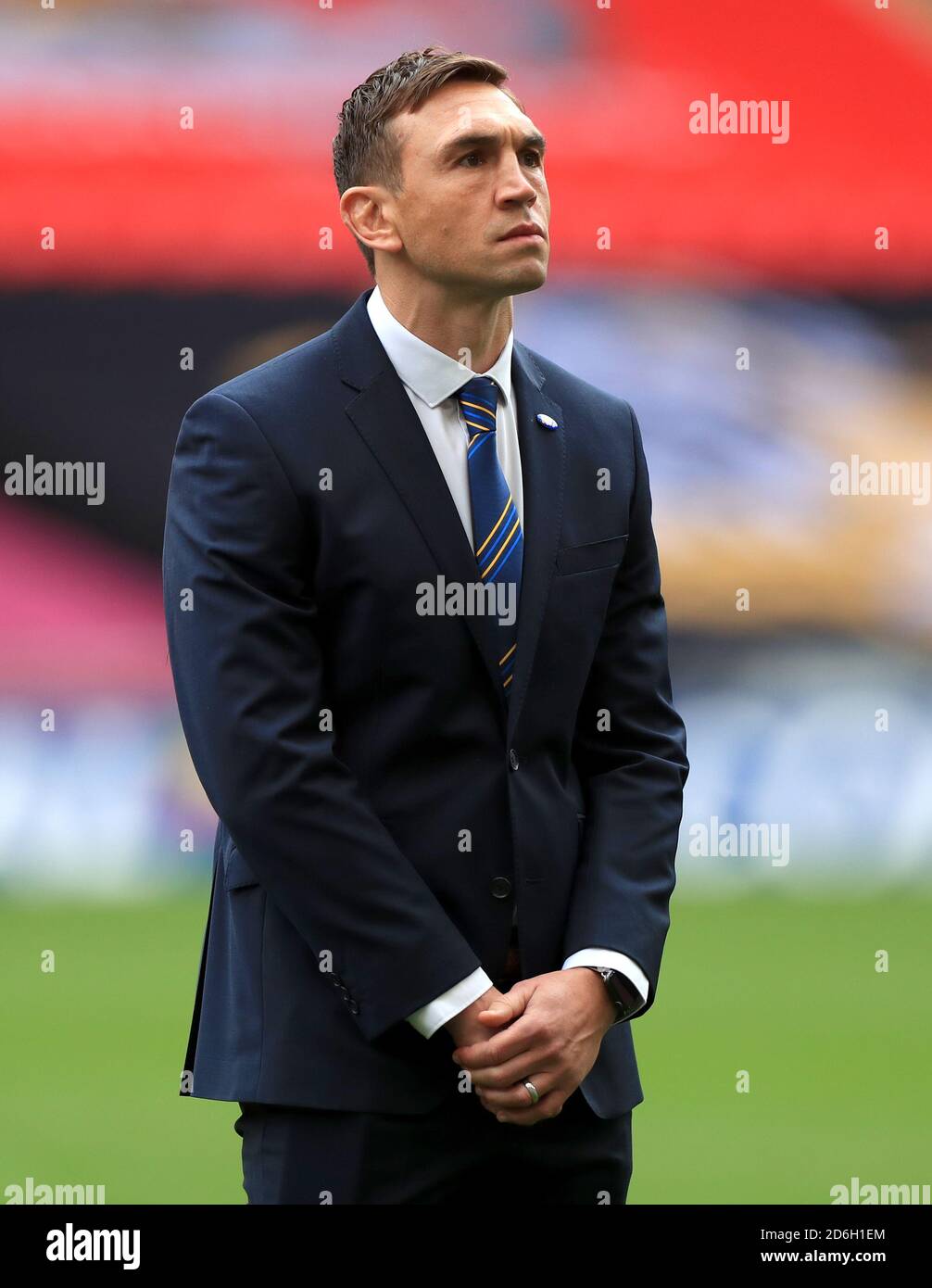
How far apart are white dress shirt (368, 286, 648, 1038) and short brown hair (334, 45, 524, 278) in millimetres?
101

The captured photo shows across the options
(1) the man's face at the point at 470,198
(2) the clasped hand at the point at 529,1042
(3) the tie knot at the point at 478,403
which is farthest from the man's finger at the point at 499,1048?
(1) the man's face at the point at 470,198

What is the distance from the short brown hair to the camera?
2.03 metres

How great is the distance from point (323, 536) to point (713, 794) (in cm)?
339

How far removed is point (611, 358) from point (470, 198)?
11.1ft

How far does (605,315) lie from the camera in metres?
5.33

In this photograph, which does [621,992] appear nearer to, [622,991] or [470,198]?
[622,991]

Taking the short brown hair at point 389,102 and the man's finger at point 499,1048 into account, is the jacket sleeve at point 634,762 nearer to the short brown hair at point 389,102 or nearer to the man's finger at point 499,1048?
the man's finger at point 499,1048

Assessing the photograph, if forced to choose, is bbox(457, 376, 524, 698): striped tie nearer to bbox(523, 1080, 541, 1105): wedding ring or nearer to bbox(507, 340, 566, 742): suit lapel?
bbox(507, 340, 566, 742): suit lapel

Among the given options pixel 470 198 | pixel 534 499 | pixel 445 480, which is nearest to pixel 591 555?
pixel 534 499

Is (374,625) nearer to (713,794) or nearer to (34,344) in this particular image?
(713,794)

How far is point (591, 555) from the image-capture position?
6.74ft

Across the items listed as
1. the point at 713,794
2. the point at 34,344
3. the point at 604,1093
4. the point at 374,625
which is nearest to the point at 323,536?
the point at 374,625

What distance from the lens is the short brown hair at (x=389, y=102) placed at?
2027 mm

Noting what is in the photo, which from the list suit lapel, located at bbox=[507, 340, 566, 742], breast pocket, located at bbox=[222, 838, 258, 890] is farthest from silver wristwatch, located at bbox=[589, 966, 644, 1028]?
breast pocket, located at bbox=[222, 838, 258, 890]
